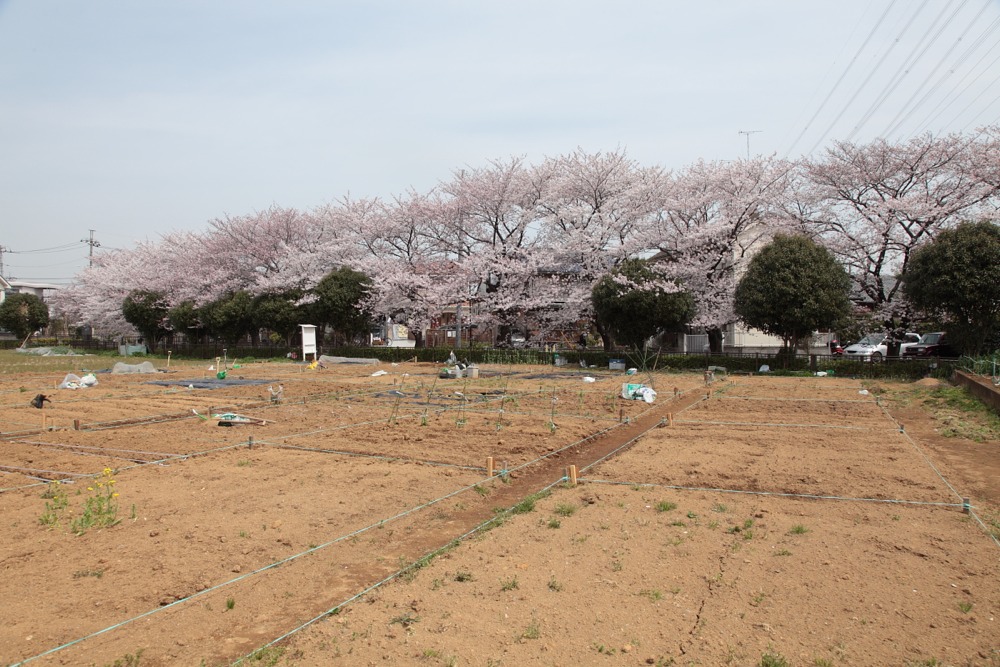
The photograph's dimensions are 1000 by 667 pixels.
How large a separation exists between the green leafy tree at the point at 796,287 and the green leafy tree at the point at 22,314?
4388 centimetres

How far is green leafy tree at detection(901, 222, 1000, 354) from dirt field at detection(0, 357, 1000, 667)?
31.3 ft

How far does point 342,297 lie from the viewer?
2805 cm

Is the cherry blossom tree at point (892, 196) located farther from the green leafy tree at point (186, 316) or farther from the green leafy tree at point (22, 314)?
the green leafy tree at point (22, 314)

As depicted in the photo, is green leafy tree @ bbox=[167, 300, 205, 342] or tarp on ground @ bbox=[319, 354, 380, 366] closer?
tarp on ground @ bbox=[319, 354, 380, 366]

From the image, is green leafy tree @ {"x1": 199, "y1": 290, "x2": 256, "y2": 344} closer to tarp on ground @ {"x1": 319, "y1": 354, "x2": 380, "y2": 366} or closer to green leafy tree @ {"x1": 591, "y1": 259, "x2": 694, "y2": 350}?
tarp on ground @ {"x1": 319, "y1": 354, "x2": 380, "y2": 366}

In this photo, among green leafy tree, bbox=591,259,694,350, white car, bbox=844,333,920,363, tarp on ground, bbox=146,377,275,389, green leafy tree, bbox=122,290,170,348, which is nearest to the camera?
tarp on ground, bbox=146,377,275,389

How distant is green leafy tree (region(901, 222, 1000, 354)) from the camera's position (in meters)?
15.9

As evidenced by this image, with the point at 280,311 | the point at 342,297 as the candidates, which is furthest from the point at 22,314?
the point at 342,297

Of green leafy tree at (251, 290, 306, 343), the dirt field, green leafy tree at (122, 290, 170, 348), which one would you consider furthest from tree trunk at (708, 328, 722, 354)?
green leafy tree at (122, 290, 170, 348)

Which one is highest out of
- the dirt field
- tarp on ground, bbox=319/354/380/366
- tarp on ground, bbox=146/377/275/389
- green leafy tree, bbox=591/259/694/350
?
green leafy tree, bbox=591/259/694/350

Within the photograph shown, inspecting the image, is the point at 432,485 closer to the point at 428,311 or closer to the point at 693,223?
the point at 693,223

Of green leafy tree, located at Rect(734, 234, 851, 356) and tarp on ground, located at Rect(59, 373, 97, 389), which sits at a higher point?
green leafy tree, located at Rect(734, 234, 851, 356)

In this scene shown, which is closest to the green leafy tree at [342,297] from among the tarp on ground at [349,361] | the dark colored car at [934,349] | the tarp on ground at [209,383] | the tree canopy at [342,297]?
the tree canopy at [342,297]

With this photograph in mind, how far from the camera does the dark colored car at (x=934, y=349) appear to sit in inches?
739
